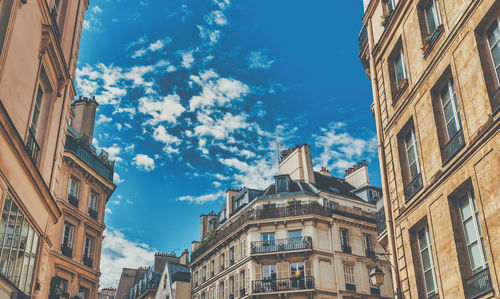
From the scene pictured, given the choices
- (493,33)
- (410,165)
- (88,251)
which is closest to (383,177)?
(410,165)

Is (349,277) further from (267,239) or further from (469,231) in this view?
(469,231)

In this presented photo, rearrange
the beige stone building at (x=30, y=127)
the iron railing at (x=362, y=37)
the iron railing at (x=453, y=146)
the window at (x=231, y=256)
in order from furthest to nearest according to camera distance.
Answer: the window at (x=231, y=256)
the iron railing at (x=362, y=37)
the iron railing at (x=453, y=146)
the beige stone building at (x=30, y=127)

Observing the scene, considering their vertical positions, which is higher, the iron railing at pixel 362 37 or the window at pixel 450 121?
the iron railing at pixel 362 37

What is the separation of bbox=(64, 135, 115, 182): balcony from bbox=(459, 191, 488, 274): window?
22414mm

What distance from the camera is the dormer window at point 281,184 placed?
41.1 metres

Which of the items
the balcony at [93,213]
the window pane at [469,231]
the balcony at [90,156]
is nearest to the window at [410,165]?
the window pane at [469,231]

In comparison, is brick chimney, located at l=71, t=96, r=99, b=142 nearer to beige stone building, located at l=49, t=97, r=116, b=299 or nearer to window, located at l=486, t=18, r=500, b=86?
beige stone building, located at l=49, t=97, r=116, b=299

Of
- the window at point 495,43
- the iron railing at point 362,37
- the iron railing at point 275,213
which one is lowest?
the window at point 495,43

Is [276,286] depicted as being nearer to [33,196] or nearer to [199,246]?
[199,246]

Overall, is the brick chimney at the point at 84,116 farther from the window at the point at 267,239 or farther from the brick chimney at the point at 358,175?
the brick chimney at the point at 358,175

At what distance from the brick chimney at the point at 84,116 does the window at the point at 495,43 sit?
2692cm

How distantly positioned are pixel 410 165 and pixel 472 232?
3.67m

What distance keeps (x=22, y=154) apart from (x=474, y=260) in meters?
9.51

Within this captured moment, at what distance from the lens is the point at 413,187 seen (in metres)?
13.7
